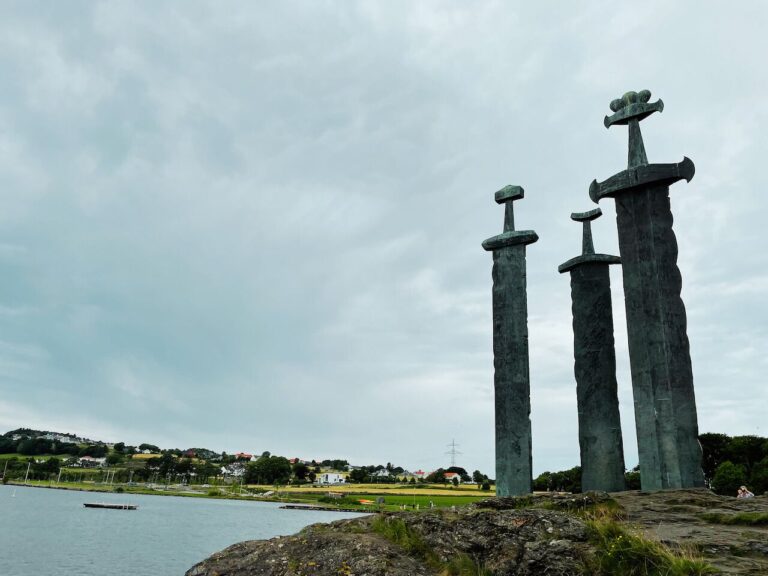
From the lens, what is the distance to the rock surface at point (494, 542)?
7242 mm

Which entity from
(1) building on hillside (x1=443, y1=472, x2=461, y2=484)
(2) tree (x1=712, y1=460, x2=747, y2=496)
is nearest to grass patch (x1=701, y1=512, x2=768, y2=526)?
(2) tree (x1=712, y1=460, x2=747, y2=496)

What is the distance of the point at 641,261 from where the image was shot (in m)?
15.0

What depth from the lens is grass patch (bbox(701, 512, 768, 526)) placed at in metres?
8.11

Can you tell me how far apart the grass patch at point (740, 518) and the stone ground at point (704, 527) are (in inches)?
5.5

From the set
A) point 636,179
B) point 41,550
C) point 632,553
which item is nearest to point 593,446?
point 636,179

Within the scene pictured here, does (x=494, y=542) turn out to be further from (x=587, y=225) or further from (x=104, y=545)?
(x=104, y=545)

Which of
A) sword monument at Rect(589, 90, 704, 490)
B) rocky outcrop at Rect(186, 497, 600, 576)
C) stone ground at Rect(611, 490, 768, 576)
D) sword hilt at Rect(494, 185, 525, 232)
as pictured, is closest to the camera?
stone ground at Rect(611, 490, 768, 576)

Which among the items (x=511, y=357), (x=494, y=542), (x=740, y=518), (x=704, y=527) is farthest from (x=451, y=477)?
(x=494, y=542)

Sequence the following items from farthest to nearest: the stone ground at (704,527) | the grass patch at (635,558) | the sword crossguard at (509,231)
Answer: the sword crossguard at (509,231)
the stone ground at (704,527)
the grass patch at (635,558)

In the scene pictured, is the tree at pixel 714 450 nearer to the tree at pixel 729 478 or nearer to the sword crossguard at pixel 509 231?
the tree at pixel 729 478

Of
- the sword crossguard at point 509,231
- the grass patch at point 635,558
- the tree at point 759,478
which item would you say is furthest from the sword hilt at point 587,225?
the tree at point 759,478

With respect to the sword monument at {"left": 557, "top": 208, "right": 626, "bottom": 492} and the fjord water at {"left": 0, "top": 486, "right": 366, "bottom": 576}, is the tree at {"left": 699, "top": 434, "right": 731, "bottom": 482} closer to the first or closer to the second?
the fjord water at {"left": 0, "top": 486, "right": 366, "bottom": 576}

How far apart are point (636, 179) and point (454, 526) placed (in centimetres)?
1023

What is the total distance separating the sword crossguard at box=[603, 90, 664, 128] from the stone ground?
9.43m
